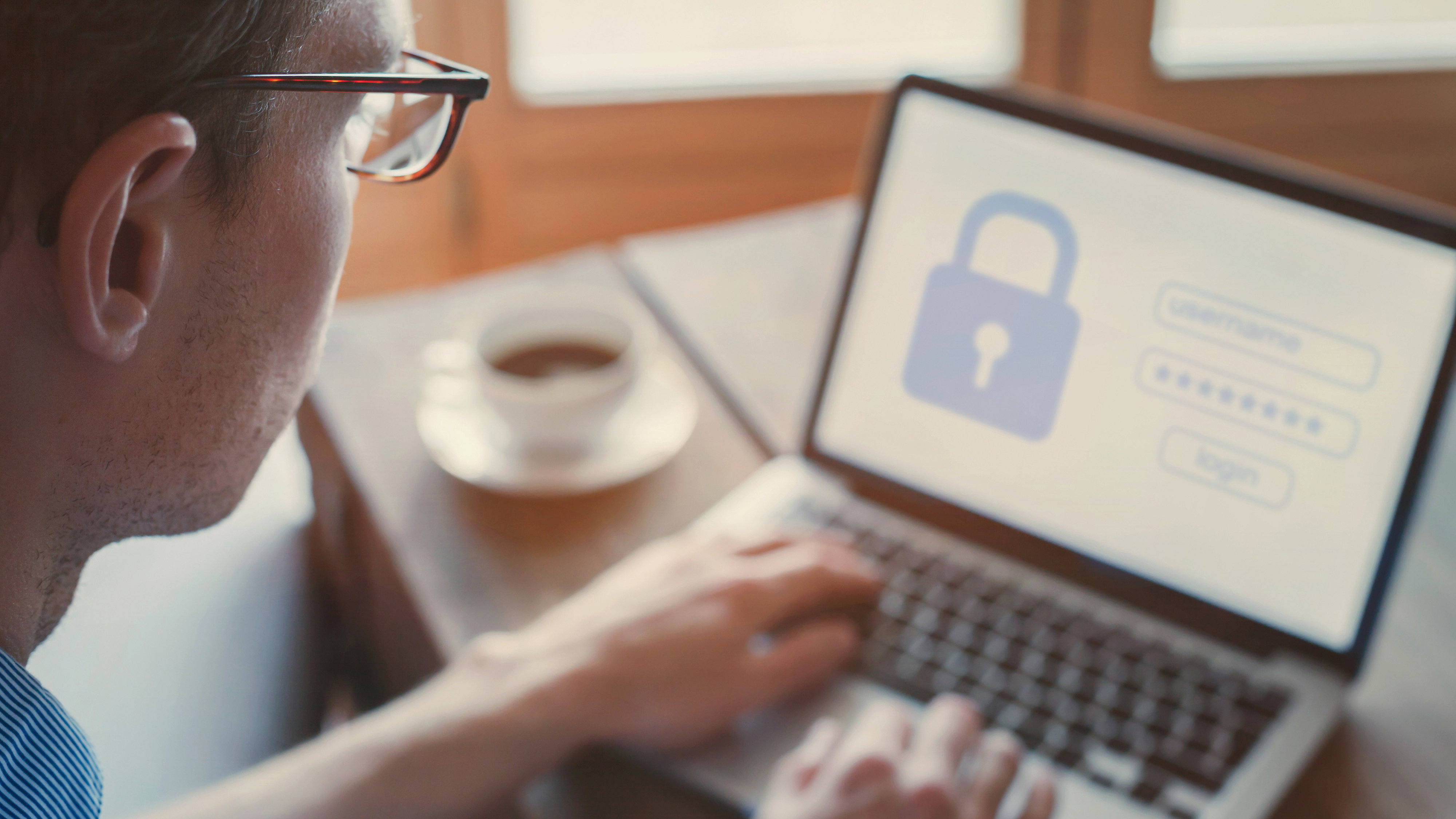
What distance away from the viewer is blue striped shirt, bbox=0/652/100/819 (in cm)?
56

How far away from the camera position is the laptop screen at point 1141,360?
755 mm

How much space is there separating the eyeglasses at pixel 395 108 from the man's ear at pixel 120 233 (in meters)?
0.01

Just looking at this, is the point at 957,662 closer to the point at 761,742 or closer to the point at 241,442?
the point at 761,742

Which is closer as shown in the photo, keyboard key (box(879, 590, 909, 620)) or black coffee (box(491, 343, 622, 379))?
keyboard key (box(879, 590, 909, 620))

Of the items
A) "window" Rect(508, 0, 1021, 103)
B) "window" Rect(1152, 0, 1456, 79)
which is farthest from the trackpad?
"window" Rect(1152, 0, 1456, 79)

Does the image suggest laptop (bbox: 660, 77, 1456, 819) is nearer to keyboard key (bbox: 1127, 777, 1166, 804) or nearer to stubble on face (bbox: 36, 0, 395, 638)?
keyboard key (bbox: 1127, 777, 1166, 804)

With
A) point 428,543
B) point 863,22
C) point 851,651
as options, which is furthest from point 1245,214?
point 863,22

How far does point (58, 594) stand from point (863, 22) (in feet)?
7.06

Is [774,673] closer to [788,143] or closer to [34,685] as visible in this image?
[34,685]

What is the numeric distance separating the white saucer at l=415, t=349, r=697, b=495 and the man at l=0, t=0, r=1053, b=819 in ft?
0.48

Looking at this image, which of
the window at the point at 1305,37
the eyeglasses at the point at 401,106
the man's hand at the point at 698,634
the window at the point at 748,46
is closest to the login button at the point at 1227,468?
the man's hand at the point at 698,634

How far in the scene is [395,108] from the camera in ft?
2.22

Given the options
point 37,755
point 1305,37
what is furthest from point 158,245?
point 1305,37

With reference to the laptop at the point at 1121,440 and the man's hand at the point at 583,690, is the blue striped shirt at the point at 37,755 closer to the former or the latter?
the man's hand at the point at 583,690
